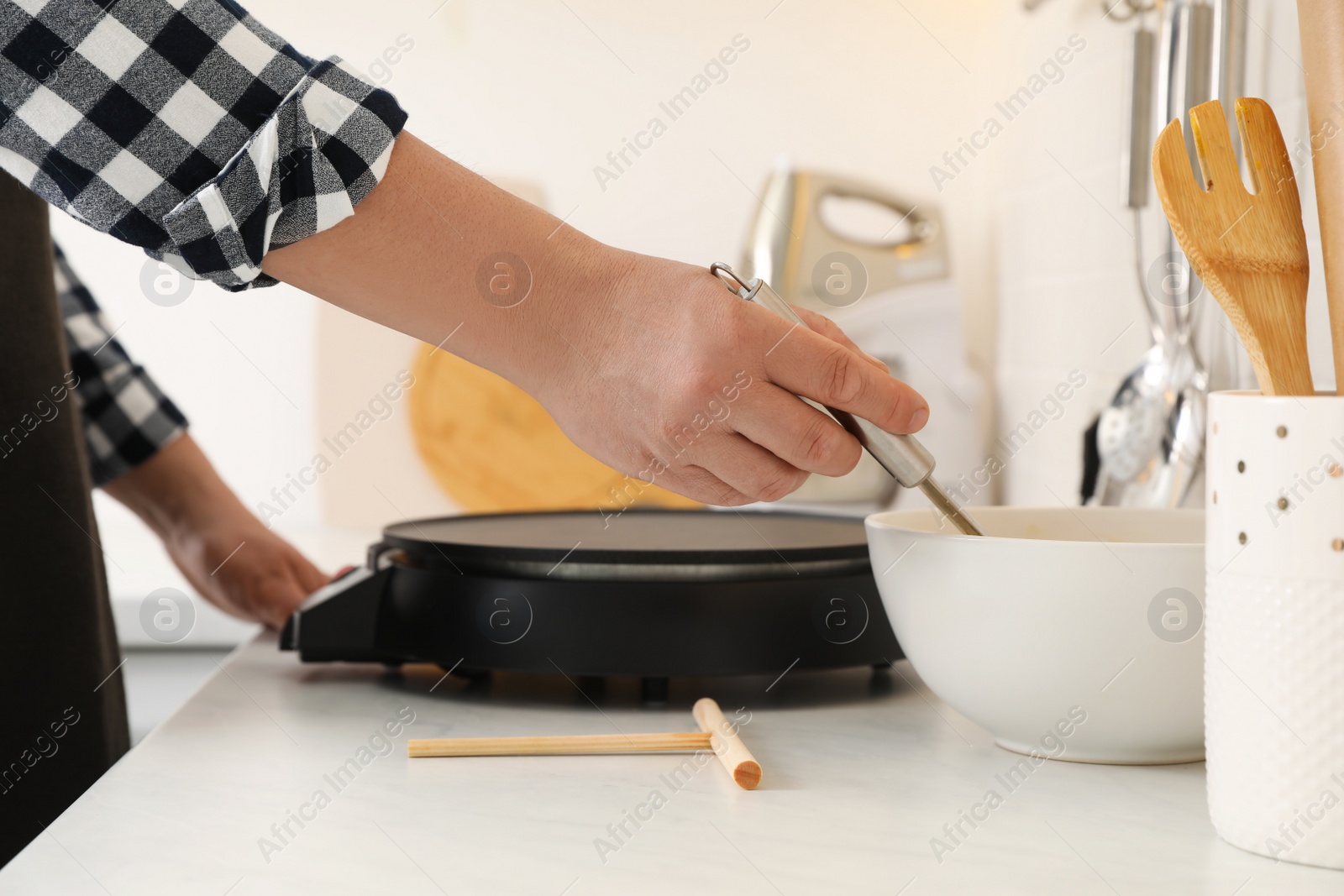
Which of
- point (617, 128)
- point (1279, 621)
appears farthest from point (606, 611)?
point (617, 128)

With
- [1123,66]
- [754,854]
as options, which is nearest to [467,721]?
[754,854]

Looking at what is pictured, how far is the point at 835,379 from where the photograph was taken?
0.48 m

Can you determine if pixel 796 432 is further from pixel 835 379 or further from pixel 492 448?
pixel 492 448

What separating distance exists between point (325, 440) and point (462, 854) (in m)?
1.29

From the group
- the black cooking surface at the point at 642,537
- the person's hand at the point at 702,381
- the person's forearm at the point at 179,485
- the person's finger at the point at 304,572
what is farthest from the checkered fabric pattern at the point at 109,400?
the person's hand at the point at 702,381

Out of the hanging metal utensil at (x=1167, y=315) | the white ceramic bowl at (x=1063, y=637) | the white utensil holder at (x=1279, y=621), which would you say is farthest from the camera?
the hanging metal utensil at (x=1167, y=315)

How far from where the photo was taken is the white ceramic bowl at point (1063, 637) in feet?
1.45

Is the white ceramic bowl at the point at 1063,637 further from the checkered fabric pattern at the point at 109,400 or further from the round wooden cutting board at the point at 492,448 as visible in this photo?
the round wooden cutting board at the point at 492,448

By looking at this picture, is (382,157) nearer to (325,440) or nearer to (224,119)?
(224,119)

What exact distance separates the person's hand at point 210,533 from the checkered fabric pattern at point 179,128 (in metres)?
0.50

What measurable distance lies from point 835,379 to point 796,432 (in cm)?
3

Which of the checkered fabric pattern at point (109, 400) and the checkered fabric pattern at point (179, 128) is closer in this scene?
the checkered fabric pattern at point (179, 128)

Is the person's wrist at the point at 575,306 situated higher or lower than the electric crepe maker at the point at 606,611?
higher

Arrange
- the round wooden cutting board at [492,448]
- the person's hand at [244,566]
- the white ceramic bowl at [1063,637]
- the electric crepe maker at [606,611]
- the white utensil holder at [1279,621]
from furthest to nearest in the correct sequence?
the round wooden cutting board at [492,448], the person's hand at [244,566], the electric crepe maker at [606,611], the white ceramic bowl at [1063,637], the white utensil holder at [1279,621]
